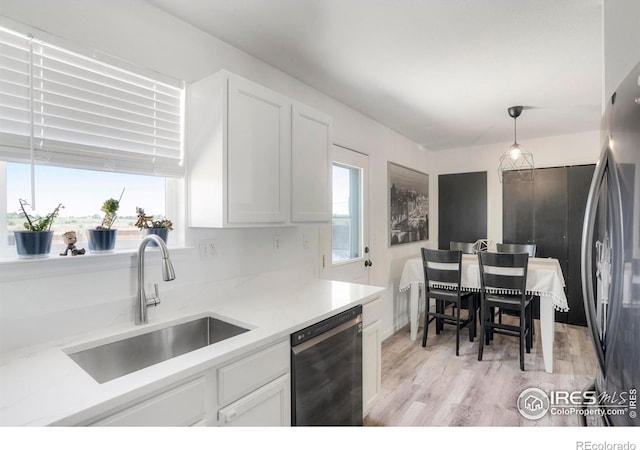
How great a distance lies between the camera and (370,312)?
210 centimetres

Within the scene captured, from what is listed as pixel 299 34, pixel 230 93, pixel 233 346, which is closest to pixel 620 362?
pixel 233 346

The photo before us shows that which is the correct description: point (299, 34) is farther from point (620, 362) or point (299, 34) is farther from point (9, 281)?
point (620, 362)

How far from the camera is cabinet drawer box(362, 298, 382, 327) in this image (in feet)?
6.67

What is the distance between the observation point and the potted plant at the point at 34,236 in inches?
50.7

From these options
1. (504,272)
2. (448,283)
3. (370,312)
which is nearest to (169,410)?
(370,312)

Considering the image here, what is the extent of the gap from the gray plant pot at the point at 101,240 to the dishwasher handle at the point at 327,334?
95 cm

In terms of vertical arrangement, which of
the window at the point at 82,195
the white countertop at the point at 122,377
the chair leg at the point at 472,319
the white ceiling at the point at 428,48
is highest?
the white ceiling at the point at 428,48

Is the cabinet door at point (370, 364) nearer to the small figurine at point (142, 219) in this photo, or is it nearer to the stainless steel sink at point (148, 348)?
the stainless steel sink at point (148, 348)

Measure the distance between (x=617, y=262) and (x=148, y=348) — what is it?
5.58 feet

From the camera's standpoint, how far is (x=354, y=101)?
9.88 ft

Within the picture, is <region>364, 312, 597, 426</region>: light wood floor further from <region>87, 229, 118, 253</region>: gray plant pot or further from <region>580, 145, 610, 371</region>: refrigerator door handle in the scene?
<region>87, 229, 118, 253</region>: gray plant pot

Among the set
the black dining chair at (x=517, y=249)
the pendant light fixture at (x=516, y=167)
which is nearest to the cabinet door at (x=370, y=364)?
the black dining chair at (x=517, y=249)

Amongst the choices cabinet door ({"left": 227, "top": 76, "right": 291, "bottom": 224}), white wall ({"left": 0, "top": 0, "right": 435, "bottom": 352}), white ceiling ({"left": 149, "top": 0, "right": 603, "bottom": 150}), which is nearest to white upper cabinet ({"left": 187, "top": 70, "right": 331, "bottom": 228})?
cabinet door ({"left": 227, "top": 76, "right": 291, "bottom": 224})

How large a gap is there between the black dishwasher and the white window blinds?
1144 mm
